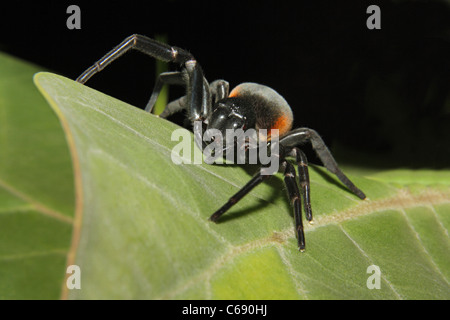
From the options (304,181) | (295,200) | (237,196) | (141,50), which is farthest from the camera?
(141,50)

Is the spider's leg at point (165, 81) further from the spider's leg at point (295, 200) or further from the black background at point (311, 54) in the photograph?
the spider's leg at point (295, 200)

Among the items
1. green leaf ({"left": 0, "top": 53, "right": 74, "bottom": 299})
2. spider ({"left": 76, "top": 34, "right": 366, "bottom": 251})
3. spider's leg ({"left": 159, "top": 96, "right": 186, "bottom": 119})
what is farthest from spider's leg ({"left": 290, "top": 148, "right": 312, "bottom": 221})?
green leaf ({"left": 0, "top": 53, "right": 74, "bottom": 299})

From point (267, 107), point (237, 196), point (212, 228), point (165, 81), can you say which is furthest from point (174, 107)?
point (212, 228)

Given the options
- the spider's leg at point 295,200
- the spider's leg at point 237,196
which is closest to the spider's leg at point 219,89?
the spider's leg at point 295,200

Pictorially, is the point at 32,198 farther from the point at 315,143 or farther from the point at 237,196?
the point at 315,143

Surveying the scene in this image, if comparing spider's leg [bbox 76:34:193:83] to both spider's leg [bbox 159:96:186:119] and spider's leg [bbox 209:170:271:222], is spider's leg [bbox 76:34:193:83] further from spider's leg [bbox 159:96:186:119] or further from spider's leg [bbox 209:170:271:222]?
spider's leg [bbox 209:170:271:222]
